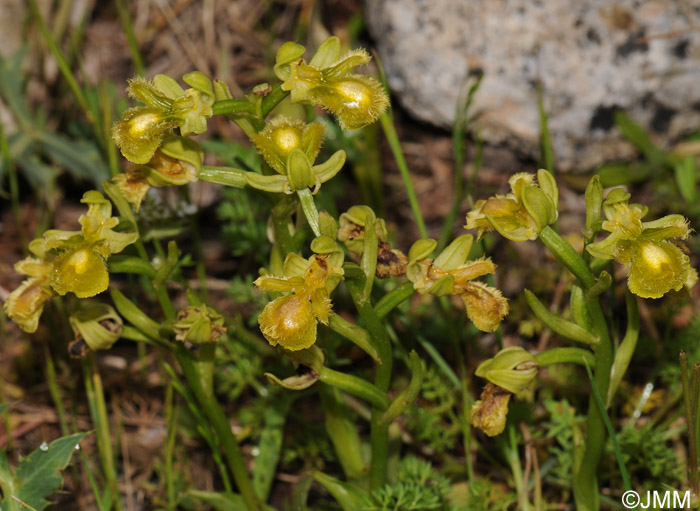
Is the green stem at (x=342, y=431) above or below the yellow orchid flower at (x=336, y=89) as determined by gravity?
below

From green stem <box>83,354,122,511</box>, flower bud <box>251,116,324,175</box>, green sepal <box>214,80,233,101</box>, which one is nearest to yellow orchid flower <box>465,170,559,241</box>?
flower bud <box>251,116,324,175</box>

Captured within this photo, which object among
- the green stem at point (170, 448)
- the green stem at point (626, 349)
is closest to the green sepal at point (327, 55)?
the green stem at point (626, 349)

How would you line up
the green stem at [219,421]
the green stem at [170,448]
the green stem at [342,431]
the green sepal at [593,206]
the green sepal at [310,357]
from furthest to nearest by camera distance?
Answer: the green stem at [170,448], the green stem at [342,431], the green stem at [219,421], the green sepal at [310,357], the green sepal at [593,206]

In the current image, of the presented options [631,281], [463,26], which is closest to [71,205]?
[463,26]

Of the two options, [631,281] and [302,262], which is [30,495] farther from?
[631,281]

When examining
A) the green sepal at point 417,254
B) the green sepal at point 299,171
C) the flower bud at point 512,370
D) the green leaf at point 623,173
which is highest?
the green sepal at point 299,171

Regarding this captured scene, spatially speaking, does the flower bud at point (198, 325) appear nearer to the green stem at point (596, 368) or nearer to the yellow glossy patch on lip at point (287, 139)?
the yellow glossy patch on lip at point (287, 139)

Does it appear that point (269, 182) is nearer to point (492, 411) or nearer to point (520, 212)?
point (520, 212)

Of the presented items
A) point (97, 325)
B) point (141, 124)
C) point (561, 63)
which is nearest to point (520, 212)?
point (141, 124)
